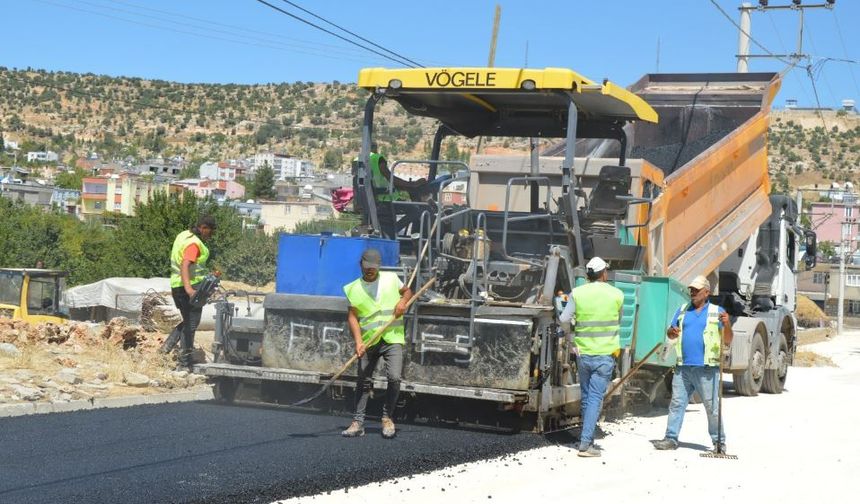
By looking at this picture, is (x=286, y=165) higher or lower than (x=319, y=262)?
higher

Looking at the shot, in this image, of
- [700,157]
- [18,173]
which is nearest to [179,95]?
[18,173]

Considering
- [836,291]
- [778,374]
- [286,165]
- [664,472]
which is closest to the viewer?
[664,472]

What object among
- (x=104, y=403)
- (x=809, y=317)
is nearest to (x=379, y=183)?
(x=104, y=403)

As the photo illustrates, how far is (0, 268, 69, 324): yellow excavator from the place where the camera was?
20.1 m

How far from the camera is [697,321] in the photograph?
8688 millimetres

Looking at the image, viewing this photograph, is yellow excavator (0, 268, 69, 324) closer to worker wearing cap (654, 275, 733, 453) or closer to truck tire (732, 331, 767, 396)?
truck tire (732, 331, 767, 396)

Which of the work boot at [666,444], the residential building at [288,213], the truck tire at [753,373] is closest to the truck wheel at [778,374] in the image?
the truck tire at [753,373]

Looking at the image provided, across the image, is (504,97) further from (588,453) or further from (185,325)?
(185,325)

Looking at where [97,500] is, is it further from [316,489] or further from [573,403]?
[573,403]

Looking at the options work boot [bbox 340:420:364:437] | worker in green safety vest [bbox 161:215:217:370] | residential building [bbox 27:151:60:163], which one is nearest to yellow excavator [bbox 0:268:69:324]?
worker in green safety vest [bbox 161:215:217:370]

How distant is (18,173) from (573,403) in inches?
4203

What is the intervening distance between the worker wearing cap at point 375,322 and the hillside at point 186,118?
102118 mm

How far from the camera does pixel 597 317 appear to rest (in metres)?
7.98

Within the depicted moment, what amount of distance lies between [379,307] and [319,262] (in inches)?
34.2
